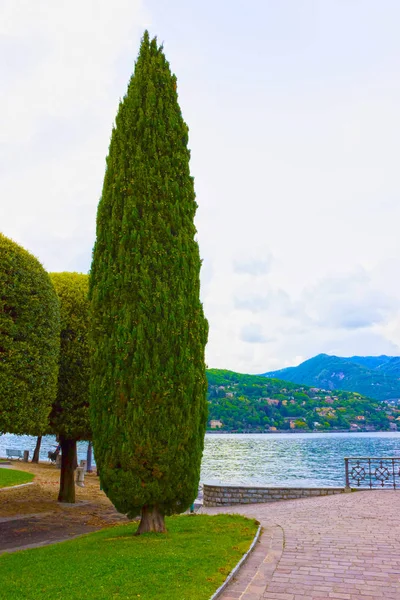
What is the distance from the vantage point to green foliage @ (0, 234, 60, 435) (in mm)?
11547

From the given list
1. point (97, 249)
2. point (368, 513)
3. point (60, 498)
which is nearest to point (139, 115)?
point (97, 249)

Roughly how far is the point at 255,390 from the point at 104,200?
116m

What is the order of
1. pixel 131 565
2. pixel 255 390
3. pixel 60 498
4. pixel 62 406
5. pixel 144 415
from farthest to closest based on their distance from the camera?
pixel 255 390 → pixel 60 498 → pixel 62 406 → pixel 144 415 → pixel 131 565

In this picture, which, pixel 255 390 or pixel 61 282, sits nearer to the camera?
pixel 61 282

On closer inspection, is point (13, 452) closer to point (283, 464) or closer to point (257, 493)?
point (257, 493)

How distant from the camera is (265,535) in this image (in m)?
10.3

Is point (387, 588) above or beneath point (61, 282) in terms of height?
beneath

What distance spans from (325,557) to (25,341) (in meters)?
8.23

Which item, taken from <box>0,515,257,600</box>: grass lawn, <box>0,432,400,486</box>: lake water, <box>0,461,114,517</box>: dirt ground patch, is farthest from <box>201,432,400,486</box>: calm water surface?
<box>0,515,257,600</box>: grass lawn

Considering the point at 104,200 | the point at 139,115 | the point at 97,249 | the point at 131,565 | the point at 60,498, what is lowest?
the point at 60,498

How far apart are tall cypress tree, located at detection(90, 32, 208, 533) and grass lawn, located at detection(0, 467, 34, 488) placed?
13.6 metres

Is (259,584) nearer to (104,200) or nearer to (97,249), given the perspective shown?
(97,249)

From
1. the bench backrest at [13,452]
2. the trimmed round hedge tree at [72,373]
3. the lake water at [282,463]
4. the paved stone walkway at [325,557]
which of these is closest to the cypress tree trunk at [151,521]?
the paved stone walkway at [325,557]

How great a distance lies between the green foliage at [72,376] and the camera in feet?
51.0
